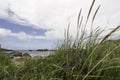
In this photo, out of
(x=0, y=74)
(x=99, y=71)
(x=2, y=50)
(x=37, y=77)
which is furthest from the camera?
(x=2, y=50)

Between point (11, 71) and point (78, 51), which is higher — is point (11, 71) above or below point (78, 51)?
below

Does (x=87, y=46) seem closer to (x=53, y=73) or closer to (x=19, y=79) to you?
(x=53, y=73)

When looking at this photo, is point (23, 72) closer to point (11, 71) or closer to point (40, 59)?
point (11, 71)

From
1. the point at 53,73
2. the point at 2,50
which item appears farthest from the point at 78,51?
the point at 2,50

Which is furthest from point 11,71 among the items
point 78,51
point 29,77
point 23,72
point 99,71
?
point 99,71

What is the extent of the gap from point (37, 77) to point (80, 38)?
0.96 m

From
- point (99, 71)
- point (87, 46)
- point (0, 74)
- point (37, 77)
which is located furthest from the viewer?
point (87, 46)

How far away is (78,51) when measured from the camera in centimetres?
385

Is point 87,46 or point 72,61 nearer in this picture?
point 72,61

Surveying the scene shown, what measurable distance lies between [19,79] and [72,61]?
834 millimetres

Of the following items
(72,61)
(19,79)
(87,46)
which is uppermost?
(87,46)

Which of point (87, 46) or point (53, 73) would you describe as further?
point (87, 46)

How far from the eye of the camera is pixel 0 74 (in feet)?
12.4

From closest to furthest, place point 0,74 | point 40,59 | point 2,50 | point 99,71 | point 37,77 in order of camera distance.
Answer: point 99,71 → point 37,77 → point 0,74 → point 40,59 → point 2,50
